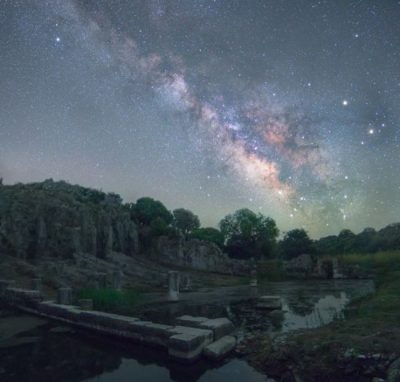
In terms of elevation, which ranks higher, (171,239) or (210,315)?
(171,239)

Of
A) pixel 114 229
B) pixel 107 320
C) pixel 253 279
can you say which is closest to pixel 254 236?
pixel 114 229

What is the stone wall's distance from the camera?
49.8 m

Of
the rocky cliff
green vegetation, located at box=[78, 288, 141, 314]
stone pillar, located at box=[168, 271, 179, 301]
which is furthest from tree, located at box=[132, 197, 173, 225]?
green vegetation, located at box=[78, 288, 141, 314]

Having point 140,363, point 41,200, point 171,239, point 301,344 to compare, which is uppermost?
point 41,200

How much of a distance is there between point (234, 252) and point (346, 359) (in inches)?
2320

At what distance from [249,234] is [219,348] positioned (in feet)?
199

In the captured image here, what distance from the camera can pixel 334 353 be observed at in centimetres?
674

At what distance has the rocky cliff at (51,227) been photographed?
32531mm

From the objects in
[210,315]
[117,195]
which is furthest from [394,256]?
[117,195]

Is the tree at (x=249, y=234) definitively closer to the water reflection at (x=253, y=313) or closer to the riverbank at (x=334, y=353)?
the water reflection at (x=253, y=313)

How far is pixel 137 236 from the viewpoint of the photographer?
178 ft

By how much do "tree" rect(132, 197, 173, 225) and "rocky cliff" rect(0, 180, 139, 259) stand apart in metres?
19.5

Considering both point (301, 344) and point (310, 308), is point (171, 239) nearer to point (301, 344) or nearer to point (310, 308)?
point (310, 308)

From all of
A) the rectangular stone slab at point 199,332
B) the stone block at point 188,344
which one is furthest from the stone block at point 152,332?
the stone block at point 188,344
